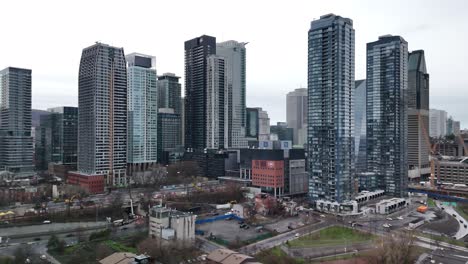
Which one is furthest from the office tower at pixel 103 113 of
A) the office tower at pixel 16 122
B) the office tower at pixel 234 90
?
the office tower at pixel 234 90

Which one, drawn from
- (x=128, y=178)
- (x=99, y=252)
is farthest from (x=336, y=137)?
(x=128, y=178)

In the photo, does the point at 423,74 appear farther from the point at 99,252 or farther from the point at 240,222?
the point at 99,252

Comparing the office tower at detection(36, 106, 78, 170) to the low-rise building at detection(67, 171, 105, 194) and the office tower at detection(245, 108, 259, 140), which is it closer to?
the low-rise building at detection(67, 171, 105, 194)

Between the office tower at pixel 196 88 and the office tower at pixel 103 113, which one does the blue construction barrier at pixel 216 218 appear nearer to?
the office tower at pixel 103 113

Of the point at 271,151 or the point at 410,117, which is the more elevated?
the point at 410,117

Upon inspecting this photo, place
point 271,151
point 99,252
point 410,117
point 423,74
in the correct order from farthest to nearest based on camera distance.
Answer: point 423,74 < point 410,117 < point 271,151 < point 99,252

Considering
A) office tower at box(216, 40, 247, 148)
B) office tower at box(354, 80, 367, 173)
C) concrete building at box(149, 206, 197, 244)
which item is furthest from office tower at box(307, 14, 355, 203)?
office tower at box(354, 80, 367, 173)
